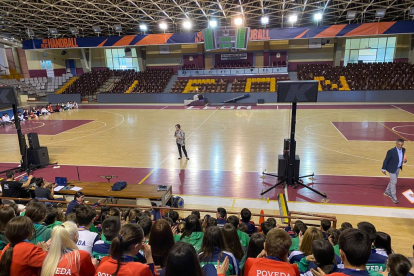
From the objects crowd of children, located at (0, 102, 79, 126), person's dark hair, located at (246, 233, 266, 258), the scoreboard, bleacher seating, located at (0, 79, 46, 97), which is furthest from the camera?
bleacher seating, located at (0, 79, 46, 97)

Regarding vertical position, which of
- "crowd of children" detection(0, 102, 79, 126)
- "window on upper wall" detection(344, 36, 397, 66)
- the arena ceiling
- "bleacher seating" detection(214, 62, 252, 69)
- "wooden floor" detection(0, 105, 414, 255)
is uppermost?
the arena ceiling

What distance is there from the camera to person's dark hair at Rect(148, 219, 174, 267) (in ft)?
10.4

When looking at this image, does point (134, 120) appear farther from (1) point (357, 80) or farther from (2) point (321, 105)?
(1) point (357, 80)

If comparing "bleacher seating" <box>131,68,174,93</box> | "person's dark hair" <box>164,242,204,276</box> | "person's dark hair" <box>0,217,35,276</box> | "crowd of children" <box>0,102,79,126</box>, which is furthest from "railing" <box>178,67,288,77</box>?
"person's dark hair" <box>164,242,204,276</box>

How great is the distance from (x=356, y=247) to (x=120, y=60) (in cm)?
4425

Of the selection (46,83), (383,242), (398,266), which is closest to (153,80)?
(46,83)

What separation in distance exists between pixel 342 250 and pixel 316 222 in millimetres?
5475

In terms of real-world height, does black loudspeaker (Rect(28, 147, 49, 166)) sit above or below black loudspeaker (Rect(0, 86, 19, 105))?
below

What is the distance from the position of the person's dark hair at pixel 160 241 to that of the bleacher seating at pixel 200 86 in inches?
1178

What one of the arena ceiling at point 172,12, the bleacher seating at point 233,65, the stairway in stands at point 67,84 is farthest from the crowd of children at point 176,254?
the stairway in stands at point 67,84

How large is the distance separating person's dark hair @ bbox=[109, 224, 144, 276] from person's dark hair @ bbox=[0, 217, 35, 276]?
3.65ft

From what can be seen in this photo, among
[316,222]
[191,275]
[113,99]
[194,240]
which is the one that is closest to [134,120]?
[113,99]

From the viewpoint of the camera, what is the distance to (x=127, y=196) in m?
7.89

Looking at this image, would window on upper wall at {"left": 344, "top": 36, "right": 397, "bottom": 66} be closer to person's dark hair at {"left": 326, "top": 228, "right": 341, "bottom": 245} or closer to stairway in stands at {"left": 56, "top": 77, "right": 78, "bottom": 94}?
person's dark hair at {"left": 326, "top": 228, "right": 341, "bottom": 245}
